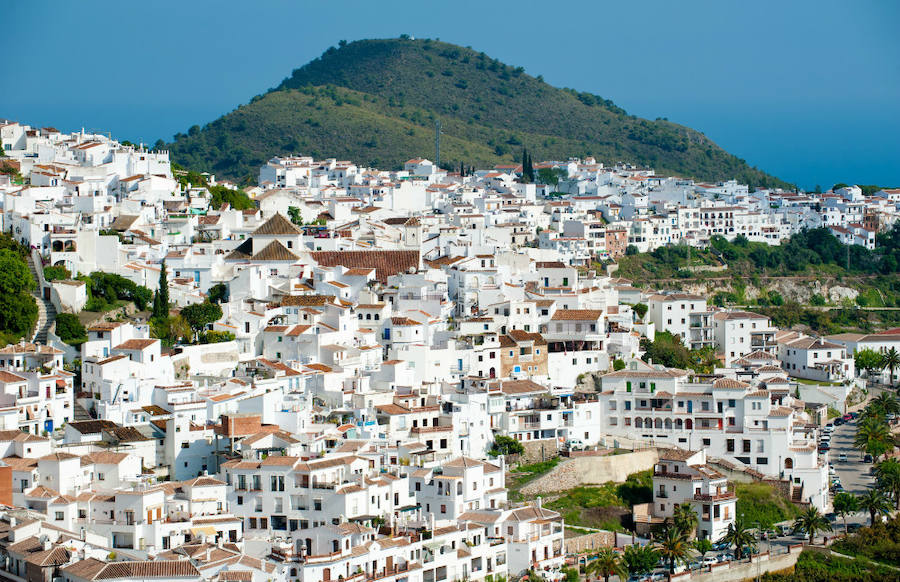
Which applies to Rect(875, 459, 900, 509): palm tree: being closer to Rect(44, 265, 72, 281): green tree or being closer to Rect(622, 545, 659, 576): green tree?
Rect(622, 545, 659, 576): green tree

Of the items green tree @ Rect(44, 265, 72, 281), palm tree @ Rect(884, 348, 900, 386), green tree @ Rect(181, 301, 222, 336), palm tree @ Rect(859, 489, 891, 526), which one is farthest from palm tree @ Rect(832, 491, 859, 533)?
green tree @ Rect(44, 265, 72, 281)

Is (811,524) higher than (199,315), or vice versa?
(199,315)

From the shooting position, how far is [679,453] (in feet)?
104

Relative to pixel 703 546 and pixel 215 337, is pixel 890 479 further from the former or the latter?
pixel 215 337

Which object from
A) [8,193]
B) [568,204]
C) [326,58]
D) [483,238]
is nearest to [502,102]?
[326,58]

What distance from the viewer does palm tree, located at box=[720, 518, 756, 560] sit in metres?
29.5

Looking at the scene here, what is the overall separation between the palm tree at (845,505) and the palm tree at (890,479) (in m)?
1.15

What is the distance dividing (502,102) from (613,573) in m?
72.8

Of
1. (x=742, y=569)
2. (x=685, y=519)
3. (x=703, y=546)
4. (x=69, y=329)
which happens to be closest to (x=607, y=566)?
(x=703, y=546)

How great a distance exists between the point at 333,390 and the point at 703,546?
27.3ft

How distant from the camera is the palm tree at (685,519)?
29.6m

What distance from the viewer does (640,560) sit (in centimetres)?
2817

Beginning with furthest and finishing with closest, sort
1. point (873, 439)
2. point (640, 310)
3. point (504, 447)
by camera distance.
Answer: point (640, 310), point (873, 439), point (504, 447)

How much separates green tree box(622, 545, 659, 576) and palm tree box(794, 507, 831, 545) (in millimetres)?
4136
